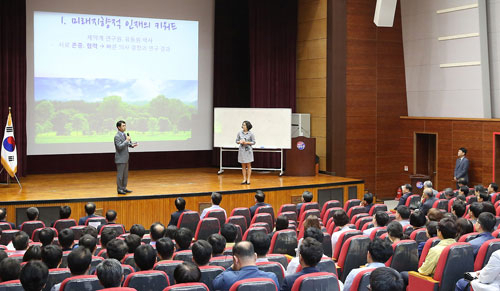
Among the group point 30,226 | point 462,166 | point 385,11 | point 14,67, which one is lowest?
point 30,226

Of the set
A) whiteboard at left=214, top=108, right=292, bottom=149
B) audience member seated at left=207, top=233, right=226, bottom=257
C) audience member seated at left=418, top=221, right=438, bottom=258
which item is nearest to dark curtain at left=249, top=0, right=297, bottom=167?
whiteboard at left=214, top=108, right=292, bottom=149

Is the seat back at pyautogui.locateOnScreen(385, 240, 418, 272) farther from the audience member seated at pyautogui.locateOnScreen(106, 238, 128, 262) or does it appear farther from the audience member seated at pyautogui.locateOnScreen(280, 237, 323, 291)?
the audience member seated at pyautogui.locateOnScreen(106, 238, 128, 262)

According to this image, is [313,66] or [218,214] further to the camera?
[313,66]

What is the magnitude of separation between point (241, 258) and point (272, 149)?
9.60 meters

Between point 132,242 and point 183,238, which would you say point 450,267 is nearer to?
point 183,238

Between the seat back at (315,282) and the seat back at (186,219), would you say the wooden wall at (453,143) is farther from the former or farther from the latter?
the seat back at (315,282)

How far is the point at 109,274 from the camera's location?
333 centimetres

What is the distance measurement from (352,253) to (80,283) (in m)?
2.37

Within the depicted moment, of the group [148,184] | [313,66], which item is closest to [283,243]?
[148,184]

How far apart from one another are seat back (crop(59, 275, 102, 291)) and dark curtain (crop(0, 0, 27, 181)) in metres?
8.57

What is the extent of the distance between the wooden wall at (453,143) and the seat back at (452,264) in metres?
7.59

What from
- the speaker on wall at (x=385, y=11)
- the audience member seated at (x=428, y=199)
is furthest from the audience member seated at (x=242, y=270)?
the speaker on wall at (x=385, y=11)

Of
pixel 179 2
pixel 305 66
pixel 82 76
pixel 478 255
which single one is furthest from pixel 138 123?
pixel 478 255

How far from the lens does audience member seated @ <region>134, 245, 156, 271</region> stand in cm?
380
